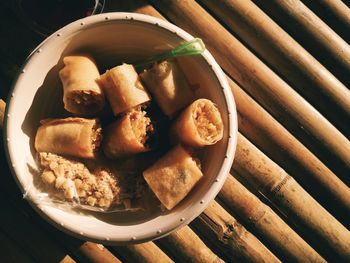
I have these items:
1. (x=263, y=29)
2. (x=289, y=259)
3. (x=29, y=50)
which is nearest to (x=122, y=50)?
(x=29, y=50)

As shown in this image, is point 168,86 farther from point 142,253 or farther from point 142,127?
point 142,253

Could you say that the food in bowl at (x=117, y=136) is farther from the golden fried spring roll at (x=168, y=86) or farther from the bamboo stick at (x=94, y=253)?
the bamboo stick at (x=94, y=253)

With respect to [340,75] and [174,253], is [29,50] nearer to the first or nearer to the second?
[174,253]

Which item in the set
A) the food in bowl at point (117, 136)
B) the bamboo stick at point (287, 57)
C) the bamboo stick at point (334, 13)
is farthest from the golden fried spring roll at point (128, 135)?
the bamboo stick at point (334, 13)

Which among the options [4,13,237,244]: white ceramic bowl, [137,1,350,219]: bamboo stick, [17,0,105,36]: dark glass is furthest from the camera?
[137,1,350,219]: bamboo stick

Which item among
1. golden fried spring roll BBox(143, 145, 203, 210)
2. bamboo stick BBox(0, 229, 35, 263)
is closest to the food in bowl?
golden fried spring roll BBox(143, 145, 203, 210)

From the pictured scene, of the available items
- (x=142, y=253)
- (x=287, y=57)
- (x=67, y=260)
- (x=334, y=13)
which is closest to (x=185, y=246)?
(x=142, y=253)

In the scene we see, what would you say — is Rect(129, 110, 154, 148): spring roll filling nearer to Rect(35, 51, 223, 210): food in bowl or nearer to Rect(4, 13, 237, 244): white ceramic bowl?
Rect(35, 51, 223, 210): food in bowl
